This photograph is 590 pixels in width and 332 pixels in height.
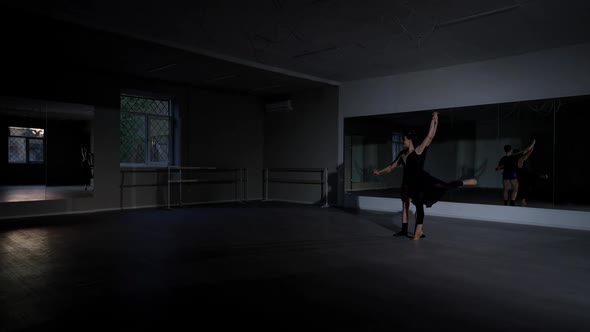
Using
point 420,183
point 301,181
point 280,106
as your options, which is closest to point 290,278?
point 420,183

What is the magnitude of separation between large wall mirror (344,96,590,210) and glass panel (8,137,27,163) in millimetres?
5652

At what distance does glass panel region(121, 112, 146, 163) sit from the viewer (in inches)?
292

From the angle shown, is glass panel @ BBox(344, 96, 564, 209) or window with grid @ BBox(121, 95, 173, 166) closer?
glass panel @ BBox(344, 96, 564, 209)

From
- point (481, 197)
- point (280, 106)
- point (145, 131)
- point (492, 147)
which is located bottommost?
point (481, 197)

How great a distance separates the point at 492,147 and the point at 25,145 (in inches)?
298

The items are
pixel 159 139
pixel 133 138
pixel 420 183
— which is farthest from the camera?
pixel 159 139

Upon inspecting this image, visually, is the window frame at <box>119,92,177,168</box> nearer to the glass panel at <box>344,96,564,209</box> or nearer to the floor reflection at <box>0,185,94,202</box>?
the floor reflection at <box>0,185,94,202</box>

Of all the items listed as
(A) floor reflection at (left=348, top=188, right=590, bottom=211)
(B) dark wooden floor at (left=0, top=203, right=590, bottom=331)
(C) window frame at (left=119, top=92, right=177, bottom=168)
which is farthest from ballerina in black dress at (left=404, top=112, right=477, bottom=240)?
(C) window frame at (left=119, top=92, right=177, bottom=168)

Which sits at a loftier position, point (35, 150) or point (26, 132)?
point (26, 132)

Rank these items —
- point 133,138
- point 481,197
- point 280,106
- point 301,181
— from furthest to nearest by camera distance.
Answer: point 280,106
point 301,181
point 133,138
point 481,197

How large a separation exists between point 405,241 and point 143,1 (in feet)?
12.6

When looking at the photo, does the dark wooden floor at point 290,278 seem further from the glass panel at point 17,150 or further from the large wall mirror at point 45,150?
the glass panel at point 17,150

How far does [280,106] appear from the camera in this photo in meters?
8.92

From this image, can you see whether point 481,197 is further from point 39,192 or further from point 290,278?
point 39,192
